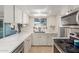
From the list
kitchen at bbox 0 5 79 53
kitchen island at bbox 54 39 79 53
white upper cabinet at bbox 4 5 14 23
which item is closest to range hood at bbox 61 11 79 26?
kitchen island at bbox 54 39 79 53

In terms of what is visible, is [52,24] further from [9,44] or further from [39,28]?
[9,44]

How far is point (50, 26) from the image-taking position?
7871 mm

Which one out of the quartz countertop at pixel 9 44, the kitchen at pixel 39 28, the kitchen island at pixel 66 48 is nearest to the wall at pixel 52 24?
the kitchen at pixel 39 28

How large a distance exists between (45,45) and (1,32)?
387 cm

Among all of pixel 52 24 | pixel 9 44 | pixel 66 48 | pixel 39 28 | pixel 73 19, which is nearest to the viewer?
pixel 73 19

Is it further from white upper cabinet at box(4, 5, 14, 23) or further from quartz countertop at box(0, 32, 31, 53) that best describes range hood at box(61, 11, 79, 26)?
white upper cabinet at box(4, 5, 14, 23)

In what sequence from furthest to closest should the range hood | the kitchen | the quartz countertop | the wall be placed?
1. the wall
2. the kitchen
3. the quartz countertop
4. the range hood

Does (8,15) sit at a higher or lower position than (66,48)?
higher

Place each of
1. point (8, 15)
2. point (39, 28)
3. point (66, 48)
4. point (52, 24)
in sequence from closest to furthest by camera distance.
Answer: point (66, 48), point (8, 15), point (52, 24), point (39, 28)

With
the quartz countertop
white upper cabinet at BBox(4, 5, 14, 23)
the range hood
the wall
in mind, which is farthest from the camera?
the wall

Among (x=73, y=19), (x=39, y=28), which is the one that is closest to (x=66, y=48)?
(x=73, y=19)

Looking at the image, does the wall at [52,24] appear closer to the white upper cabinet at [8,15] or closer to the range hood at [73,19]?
the white upper cabinet at [8,15]
